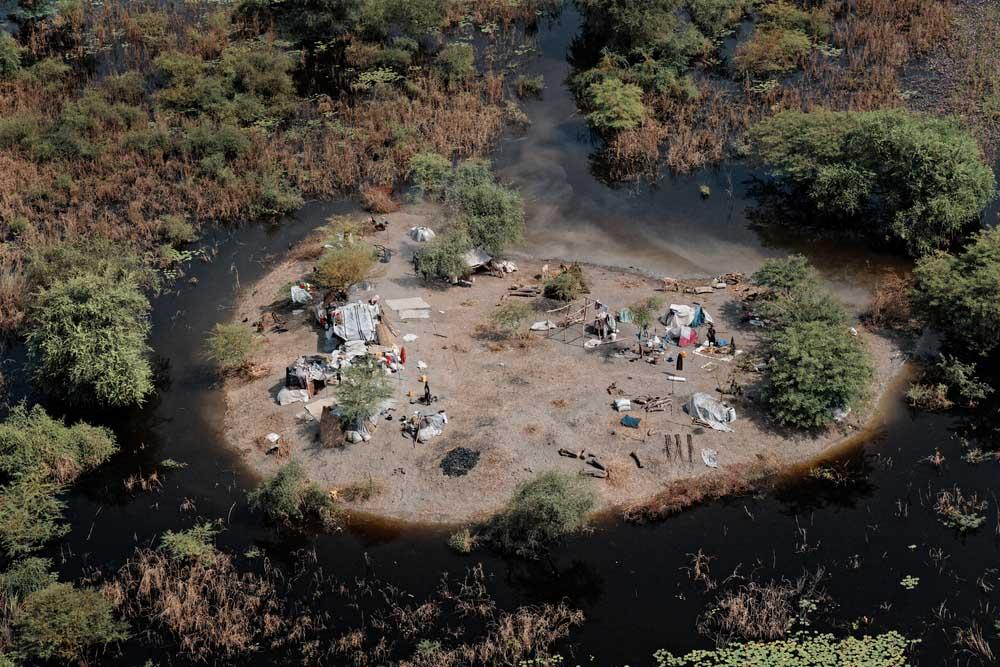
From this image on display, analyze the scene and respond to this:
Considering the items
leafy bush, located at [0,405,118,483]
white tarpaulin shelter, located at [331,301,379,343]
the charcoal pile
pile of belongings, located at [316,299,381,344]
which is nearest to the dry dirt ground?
the charcoal pile

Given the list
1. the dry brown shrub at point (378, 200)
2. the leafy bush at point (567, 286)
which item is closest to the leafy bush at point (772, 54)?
the dry brown shrub at point (378, 200)

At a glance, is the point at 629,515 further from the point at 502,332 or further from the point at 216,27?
the point at 216,27

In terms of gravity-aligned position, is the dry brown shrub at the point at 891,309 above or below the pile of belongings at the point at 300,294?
below

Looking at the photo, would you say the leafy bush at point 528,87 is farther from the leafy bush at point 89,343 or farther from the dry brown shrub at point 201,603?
the dry brown shrub at point 201,603

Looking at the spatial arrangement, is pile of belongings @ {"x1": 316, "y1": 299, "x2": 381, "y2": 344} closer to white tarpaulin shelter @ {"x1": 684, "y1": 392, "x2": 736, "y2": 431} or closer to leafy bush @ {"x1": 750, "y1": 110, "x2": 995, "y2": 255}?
white tarpaulin shelter @ {"x1": 684, "y1": 392, "x2": 736, "y2": 431}

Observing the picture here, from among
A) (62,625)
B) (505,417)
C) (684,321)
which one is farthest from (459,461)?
(62,625)

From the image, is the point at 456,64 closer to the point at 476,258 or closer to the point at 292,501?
the point at 476,258
